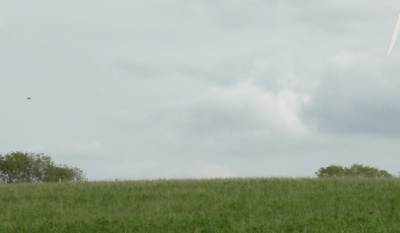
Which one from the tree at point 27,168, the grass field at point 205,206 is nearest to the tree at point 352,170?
the tree at point 27,168

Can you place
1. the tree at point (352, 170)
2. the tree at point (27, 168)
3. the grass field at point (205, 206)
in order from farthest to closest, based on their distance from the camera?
the tree at point (352, 170)
the tree at point (27, 168)
the grass field at point (205, 206)

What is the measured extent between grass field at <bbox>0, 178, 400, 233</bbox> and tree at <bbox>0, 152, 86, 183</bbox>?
28.2 m

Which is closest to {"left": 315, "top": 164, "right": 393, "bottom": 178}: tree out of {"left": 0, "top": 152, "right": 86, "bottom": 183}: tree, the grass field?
{"left": 0, "top": 152, "right": 86, "bottom": 183}: tree

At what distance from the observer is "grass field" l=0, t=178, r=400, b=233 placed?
83.0 feet

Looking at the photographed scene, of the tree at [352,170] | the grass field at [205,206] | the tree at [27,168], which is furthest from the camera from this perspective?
the tree at [352,170]

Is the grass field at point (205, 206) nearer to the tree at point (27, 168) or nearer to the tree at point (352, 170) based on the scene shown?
the tree at point (27, 168)

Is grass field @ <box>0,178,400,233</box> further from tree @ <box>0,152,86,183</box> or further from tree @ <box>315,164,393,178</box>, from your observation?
tree @ <box>315,164,393,178</box>

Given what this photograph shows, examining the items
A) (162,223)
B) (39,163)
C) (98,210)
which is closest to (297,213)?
(162,223)

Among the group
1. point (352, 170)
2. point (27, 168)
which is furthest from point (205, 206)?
point (352, 170)

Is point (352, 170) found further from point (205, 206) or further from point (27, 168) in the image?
point (205, 206)

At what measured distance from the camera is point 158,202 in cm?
3075

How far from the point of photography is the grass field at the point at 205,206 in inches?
996

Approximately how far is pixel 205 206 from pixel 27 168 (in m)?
40.2

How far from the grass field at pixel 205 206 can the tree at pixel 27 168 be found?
28.2m
